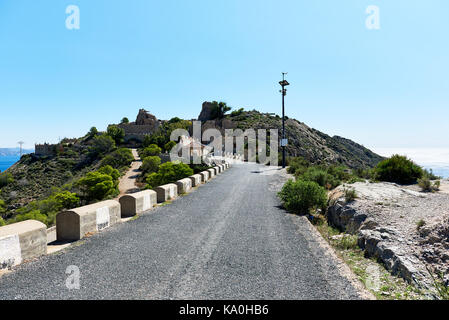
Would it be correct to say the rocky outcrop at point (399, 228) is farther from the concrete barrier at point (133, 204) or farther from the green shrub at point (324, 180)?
the concrete barrier at point (133, 204)

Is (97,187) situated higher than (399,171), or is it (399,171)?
A: (399,171)

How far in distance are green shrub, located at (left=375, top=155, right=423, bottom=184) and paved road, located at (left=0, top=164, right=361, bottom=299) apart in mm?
8080

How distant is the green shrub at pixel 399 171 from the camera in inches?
503

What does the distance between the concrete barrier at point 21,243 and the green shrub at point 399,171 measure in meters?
14.3

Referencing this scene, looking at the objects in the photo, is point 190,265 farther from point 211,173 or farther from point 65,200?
point 65,200

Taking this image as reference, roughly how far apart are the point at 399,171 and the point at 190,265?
12.5 metres

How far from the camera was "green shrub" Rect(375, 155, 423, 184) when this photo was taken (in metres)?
12.8

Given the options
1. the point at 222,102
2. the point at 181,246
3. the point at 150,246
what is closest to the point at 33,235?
the point at 150,246

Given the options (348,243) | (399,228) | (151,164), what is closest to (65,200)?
(151,164)

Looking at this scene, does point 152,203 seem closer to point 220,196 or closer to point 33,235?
point 220,196

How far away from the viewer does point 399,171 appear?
512 inches

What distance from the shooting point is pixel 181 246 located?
569 cm

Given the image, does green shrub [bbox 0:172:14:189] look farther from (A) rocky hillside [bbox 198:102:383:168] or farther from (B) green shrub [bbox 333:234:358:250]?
(B) green shrub [bbox 333:234:358:250]
